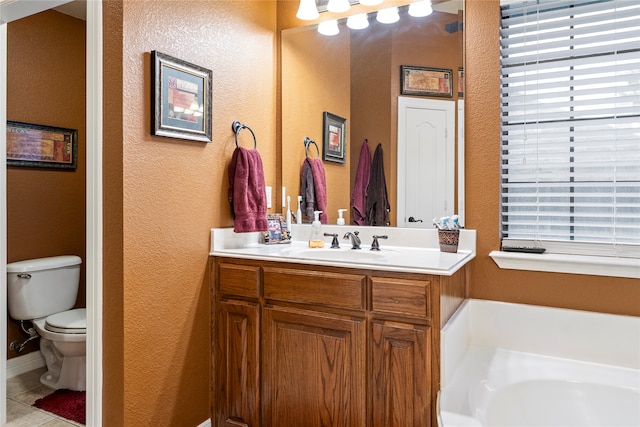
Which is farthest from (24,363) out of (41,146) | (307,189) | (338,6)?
(338,6)

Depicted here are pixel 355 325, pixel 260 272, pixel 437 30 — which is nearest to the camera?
pixel 355 325

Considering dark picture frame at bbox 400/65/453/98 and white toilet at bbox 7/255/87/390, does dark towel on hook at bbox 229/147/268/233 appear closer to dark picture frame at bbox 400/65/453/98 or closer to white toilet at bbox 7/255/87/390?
dark picture frame at bbox 400/65/453/98

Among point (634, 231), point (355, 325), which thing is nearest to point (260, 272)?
point (355, 325)

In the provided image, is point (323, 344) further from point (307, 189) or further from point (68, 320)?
point (68, 320)

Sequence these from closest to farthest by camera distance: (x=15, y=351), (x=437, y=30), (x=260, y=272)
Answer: (x=260, y=272), (x=437, y=30), (x=15, y=351)

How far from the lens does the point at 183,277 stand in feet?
6.50

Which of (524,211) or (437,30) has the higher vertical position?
(437,30)

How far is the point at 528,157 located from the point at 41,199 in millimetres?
3073

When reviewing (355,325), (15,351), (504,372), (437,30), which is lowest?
(15,351)

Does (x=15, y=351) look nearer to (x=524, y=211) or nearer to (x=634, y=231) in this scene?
(x=524, y=211)

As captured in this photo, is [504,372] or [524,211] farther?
[524,211]

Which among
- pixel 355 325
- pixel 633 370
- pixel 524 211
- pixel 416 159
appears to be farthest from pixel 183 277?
pixel 633 370

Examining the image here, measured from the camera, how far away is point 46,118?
2996mm

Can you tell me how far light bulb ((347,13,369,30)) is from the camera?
7.82ft
